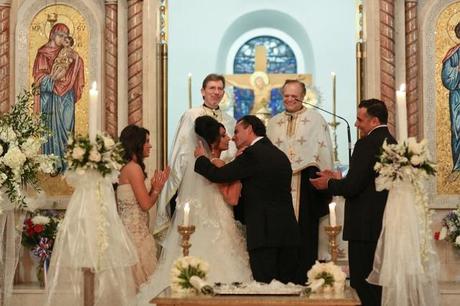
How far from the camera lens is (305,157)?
30.7ft

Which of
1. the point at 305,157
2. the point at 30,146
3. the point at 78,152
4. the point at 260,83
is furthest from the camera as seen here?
the point at 260,83

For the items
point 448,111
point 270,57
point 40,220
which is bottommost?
point 40,220

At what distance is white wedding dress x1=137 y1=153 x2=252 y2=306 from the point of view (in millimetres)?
8281

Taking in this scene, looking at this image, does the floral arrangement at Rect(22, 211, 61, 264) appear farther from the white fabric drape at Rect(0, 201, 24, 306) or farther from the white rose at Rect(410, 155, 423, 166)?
the white rose at Rect(410, 155, 423, 166)

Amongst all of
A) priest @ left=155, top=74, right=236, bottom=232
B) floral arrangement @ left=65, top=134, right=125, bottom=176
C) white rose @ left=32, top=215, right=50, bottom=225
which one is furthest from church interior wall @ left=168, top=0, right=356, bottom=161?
floral arrangement @ left=65, top=134, right=125, bottom=176

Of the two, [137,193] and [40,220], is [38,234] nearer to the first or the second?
[40,220]

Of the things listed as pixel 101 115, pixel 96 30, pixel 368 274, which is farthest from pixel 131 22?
pixel 368 274

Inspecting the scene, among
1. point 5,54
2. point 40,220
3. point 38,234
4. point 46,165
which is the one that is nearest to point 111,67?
point 5,54

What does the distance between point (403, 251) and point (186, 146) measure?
2.50 meters

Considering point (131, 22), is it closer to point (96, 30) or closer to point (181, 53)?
point (96, 30)

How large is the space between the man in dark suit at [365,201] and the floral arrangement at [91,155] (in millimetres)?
2025

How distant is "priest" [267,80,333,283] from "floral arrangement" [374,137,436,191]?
228 cm

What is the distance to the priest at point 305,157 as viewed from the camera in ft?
30.5

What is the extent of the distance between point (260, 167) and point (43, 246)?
9.73ft
